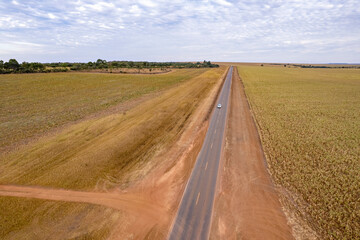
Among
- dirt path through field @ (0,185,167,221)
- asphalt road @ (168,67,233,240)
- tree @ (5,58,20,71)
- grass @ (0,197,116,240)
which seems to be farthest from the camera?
tree @ (5,58,20,71)

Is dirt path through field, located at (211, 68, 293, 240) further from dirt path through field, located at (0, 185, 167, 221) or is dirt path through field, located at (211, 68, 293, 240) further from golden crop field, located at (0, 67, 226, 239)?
golden crop field, located at (0, 67, 226, 239)

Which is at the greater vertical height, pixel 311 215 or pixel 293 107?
pixel 293 107

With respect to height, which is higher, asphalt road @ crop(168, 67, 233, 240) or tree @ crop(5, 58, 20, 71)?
tree @ crop(5, 58, 20, 71)

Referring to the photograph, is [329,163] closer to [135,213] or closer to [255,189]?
[255,189]

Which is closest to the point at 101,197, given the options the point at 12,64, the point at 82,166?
the point at 82,166

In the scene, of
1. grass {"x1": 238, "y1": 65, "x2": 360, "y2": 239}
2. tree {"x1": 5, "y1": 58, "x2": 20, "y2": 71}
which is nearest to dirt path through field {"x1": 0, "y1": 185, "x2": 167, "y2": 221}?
grass {"x1": 238, "y1": 65, "x2": 360, "y2": 239}

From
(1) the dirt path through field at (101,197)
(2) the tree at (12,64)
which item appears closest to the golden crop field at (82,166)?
(1) the dirt path through field at (101,197)

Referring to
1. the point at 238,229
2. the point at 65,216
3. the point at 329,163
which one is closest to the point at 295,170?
the point at 329,163
